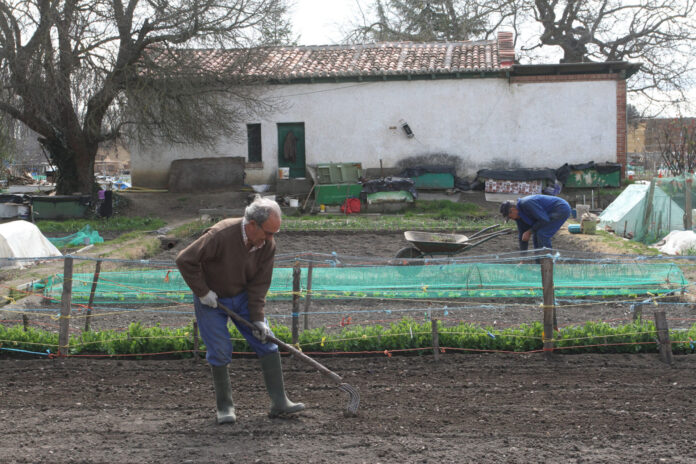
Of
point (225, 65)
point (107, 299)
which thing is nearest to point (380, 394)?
point (107, 299)

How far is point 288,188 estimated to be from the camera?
2406 cm

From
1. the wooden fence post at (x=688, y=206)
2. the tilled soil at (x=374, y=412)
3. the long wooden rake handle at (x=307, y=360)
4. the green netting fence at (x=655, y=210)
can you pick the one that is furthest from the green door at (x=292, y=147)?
the long wooden rake handle at (x=307, y=360)

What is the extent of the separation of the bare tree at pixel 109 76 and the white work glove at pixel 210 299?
16.4 meters

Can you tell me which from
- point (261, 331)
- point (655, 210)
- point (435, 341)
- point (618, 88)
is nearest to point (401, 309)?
point (435, 341)

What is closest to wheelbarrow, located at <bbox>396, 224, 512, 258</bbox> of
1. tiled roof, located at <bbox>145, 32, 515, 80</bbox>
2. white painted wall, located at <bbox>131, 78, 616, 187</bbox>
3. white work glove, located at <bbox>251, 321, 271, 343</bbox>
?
white work glove, located at <bbox>251, 321, 271, 343</bbox>

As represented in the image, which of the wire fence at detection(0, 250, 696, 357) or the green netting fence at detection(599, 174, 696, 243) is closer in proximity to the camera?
the wire fence at detection(0, 250, 696, 357)

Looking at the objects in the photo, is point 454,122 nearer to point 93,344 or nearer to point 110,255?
point 110,255

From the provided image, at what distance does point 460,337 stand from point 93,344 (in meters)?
3.42

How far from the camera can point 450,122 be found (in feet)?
80.6

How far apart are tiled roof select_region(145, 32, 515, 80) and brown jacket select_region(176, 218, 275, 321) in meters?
17.6

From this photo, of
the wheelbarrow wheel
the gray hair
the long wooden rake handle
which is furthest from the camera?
the wheelbarrow wheel

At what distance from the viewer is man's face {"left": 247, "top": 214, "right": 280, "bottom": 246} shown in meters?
4.71

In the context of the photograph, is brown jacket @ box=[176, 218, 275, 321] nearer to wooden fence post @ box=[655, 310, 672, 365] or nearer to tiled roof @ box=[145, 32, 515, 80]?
wooden fence post @ box=[655, 310, 672, 365]

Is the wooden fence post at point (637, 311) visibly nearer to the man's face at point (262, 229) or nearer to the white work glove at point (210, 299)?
the man's face at point (262, 229)
